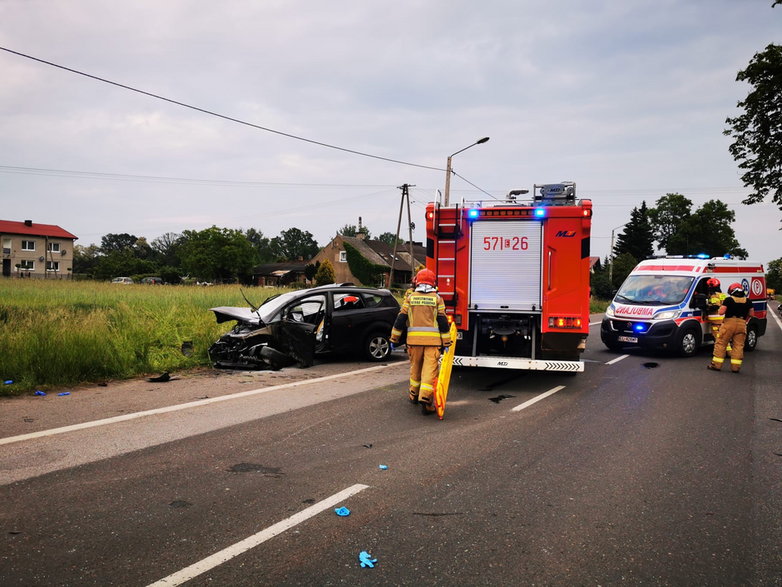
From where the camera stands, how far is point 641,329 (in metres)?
12.8

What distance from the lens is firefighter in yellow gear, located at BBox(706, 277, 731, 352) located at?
1338cm

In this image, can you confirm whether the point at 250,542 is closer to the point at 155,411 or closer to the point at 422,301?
the point at 155,411

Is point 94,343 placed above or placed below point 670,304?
below

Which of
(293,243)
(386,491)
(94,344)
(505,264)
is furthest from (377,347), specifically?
(293,243)

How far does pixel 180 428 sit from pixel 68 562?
2922 mm

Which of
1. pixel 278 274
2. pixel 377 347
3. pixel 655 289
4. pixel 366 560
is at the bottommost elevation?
pixel 366 560

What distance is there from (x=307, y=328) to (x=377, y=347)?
185cm

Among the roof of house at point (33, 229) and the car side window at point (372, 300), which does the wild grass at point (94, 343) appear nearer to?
the car side window at point (372, 300)

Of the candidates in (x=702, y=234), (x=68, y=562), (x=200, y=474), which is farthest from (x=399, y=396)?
(x=702, y=234)

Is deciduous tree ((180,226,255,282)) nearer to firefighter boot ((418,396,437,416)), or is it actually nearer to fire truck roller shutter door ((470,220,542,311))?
fire truck roller shutter door ((470,220,542,311))

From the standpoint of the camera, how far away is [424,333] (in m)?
6.91

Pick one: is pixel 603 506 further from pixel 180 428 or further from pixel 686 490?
pixel 180 428

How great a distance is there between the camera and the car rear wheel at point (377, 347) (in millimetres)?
11570

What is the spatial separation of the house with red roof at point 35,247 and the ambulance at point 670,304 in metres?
61.7
